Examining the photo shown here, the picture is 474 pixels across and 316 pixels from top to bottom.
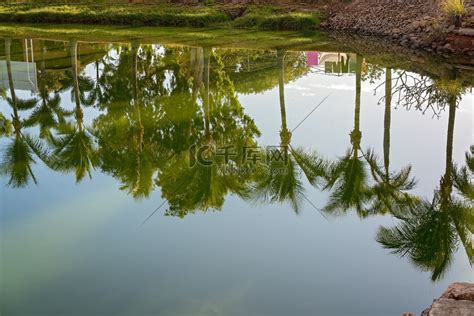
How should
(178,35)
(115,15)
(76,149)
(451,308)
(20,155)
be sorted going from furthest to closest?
(115,15), (178,35), (76,149), (20,155), (451,308)

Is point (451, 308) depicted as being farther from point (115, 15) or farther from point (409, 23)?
point (115, 15)

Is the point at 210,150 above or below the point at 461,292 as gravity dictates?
below

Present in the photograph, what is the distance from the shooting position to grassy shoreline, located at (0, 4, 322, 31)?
2475cm

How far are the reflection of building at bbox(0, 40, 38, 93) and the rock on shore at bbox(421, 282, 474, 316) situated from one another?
41.4 feet

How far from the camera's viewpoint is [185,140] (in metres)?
10.8

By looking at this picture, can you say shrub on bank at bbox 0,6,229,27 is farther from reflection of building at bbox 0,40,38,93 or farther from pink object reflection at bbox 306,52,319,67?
pink object reflection at bbox 306,52,319,67

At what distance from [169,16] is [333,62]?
10.1 meters

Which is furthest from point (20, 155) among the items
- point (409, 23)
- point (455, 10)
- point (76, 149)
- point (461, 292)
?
point (409, 23)

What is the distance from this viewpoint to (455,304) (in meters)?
4.33

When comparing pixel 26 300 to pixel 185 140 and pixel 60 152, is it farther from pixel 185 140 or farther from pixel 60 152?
pixel 185 140

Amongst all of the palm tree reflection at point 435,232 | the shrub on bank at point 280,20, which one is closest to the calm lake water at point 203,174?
the palm tree reflection at point 435,232

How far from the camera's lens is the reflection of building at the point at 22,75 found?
A: 15.3 meters

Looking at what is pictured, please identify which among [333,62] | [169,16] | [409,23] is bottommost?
[333,62]

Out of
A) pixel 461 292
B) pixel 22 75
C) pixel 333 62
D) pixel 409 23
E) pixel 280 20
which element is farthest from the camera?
pixel 280 20
